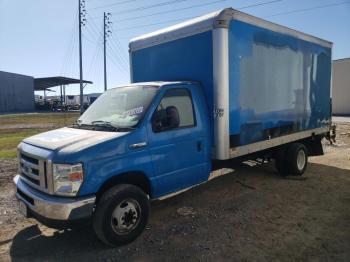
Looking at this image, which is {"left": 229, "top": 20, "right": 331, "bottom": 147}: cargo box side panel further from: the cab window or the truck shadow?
the truck shadow

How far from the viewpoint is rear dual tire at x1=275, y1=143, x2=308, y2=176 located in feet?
25.0

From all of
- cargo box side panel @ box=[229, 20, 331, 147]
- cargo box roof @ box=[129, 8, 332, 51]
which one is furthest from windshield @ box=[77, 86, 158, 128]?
cargo box side panel @ box=[229, 20, 331, 147]

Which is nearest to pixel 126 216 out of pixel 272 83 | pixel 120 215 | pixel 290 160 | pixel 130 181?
pixel 120 215

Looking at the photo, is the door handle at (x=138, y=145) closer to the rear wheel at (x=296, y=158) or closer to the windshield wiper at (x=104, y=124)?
the windshield wiper at (x=104, y=124)

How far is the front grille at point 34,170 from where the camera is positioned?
13.4 ft

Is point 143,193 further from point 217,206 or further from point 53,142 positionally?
point 217,206

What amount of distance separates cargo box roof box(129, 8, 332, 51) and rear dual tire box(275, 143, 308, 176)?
251cm

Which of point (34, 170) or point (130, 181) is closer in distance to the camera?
point (34, 170)

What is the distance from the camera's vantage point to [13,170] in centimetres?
859

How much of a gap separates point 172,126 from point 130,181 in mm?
995

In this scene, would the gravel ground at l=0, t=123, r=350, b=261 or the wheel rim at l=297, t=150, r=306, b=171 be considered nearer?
the gravel ground at l=0, t=123, r=350, b=261

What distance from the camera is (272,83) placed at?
6.66m

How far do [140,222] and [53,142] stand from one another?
5.19 feet

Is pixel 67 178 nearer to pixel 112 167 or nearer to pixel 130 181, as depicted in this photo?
→ pixel 112 167
